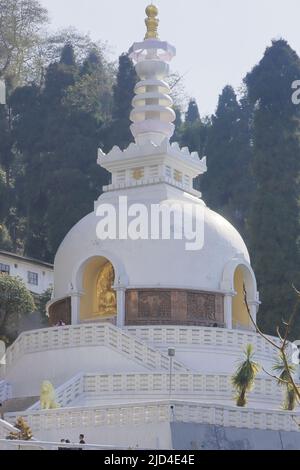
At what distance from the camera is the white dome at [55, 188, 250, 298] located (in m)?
42.1

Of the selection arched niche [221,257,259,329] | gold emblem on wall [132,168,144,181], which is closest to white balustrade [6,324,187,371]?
arched niche [221,257,259,329]

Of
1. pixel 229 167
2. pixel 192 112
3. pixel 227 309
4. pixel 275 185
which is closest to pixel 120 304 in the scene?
pixel 227 309

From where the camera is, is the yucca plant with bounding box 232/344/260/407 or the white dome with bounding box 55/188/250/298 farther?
the white dome with bounding box 55/188/250/298

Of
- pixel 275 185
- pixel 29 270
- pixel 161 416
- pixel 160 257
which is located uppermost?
pixel 275 185

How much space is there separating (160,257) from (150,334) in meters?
2.88

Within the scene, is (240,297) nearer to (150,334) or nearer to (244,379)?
(150,334)

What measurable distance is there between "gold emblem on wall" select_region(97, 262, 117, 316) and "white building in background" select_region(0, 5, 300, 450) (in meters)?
0.04

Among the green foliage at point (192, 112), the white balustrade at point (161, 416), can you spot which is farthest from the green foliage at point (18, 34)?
the white balustrade at point (161, 416)

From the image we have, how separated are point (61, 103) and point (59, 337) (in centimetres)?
3535

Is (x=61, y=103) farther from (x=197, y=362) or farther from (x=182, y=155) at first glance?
(x=197, y=362)

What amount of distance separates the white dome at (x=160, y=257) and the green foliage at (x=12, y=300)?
1069 cm

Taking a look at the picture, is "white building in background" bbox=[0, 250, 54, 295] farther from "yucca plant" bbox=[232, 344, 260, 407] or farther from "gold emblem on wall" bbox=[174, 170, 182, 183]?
Result: "yucca plant" bbox=[232, 344, 260, 407]

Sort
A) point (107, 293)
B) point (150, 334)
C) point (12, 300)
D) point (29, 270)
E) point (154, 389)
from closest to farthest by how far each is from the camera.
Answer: point (154, 389)
point (150, 334)
point (107, 293)
point (12, 300)
point (29, 270)

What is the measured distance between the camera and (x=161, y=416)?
32562 mm
